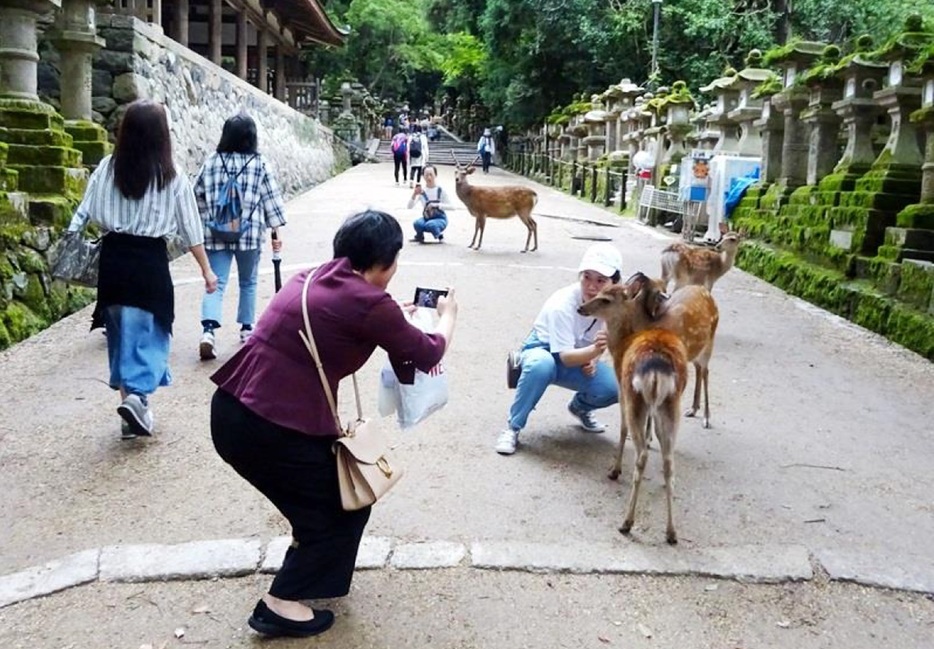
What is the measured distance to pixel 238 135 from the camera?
619cm

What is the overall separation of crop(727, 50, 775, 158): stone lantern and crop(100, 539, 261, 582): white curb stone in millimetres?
11520

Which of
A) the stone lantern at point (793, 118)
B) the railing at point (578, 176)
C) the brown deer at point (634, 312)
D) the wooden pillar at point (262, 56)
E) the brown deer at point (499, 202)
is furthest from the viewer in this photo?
the wooden pillar at point (262, 56)

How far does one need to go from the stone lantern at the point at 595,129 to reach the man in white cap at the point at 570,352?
63.8 feet

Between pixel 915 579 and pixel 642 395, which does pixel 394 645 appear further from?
pixel 915 579

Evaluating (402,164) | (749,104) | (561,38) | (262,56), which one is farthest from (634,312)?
(561,38)

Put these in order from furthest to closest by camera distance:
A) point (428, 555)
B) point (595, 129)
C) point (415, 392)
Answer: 1. point (595, 129)
2. point (428, 555)
3. point (415, 392)

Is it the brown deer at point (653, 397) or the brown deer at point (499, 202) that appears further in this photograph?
the brown deer at point (499, 202)

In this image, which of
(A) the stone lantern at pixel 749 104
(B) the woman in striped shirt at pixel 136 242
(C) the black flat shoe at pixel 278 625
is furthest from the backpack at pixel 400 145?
(C) the black flat shoe at pixel 278 625

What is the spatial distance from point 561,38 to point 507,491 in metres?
26.5

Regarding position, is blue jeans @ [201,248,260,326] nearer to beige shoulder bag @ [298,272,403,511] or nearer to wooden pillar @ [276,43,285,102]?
beige shoulder bag @ [298,272,403,511]

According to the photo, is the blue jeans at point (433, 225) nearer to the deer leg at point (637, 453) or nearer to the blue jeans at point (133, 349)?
the blue jeans at point (133, 349)

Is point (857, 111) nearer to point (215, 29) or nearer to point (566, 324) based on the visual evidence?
point (566, 324)

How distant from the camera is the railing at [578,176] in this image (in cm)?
2162

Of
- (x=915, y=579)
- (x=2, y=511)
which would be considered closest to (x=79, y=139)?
(x=2, y=511)
